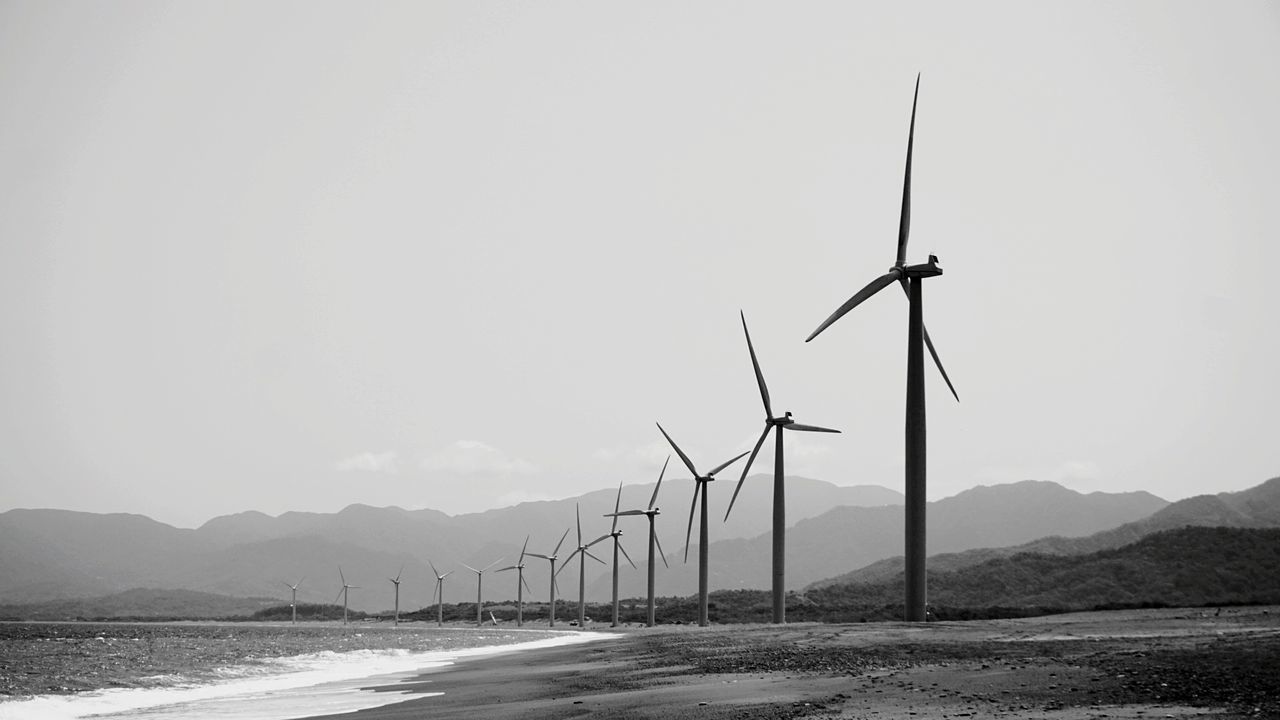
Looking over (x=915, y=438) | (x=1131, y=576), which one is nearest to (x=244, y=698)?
(x=915, y=438)

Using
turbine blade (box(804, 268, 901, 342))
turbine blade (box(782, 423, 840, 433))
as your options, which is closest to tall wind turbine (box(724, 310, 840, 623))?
turbine blade (box(782, 423, 840, 433))

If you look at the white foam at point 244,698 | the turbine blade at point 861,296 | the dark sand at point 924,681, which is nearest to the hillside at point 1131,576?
the turbine blade at point 861,296

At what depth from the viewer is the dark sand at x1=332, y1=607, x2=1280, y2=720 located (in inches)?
548

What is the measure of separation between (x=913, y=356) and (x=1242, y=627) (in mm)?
15583

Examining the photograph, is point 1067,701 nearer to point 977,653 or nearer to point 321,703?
point 977,653

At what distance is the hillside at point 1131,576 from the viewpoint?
106 m

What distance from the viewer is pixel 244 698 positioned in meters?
26.4

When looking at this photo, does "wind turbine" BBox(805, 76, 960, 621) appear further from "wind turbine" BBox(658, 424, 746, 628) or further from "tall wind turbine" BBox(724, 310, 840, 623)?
"wind turbine" BBox(658, 424, 746, 628)

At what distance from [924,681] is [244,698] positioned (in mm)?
17672

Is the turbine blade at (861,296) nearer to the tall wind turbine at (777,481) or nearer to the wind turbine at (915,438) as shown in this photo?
the wind turbine at (915,438)

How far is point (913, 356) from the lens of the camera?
40.7 metres

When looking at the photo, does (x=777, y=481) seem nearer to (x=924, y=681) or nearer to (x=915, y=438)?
(x=915, y=438)

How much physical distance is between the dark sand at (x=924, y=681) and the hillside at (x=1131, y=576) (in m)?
76.5

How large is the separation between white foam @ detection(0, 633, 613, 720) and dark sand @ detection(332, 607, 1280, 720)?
1.99 meters
